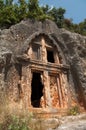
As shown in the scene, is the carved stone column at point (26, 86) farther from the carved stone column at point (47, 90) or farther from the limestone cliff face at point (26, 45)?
the carved stone column at point (47, 90)

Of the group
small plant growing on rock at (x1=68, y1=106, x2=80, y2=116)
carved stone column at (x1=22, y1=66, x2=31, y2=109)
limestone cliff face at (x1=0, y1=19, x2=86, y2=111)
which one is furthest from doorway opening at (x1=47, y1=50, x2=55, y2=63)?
small plant growing on rock at (x1=68, y1=106, x2=80, y2=116)

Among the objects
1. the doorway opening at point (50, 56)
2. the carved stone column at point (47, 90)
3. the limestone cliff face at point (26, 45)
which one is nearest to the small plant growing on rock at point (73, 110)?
the limestone cliff face at point (26, 45)

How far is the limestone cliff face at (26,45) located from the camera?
11000mm

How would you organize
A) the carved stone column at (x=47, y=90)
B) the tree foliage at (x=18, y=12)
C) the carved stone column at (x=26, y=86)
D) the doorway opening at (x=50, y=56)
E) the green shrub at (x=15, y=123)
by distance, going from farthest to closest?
the tree foliage at (x=18, y=12) → the doorway opening at (x=50, y=56) → the carved stone column at (x=47, y=90) → the carved stone column at (x=26, y=86) → the green shrub at (x=15, y=123)

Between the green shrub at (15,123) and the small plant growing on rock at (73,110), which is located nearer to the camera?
the green shrub at (15,123)

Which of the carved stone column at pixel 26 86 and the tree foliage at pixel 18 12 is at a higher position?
the tree foliage at pixel 18 12

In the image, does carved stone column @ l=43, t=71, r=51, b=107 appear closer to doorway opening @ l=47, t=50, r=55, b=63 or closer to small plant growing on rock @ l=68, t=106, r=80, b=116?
small plant growing on rock @ l=68, t=106, r=80, b=116

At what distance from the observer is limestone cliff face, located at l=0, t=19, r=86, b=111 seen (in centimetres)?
1100

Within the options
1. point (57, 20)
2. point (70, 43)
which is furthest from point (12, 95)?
point (57, 20)

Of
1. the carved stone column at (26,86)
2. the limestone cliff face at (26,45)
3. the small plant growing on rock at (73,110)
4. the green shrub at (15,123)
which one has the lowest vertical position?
the green shrub at (15,123)

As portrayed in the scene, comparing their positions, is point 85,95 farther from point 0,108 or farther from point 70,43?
point 0,108

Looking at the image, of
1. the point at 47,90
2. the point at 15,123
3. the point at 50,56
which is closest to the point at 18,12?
the point at 50,56

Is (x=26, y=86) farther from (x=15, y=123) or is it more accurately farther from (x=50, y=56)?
(x=15, y=123)

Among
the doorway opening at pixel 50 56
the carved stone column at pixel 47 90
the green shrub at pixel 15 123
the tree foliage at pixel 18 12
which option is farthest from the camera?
the tree foliage at pixel 18 12
